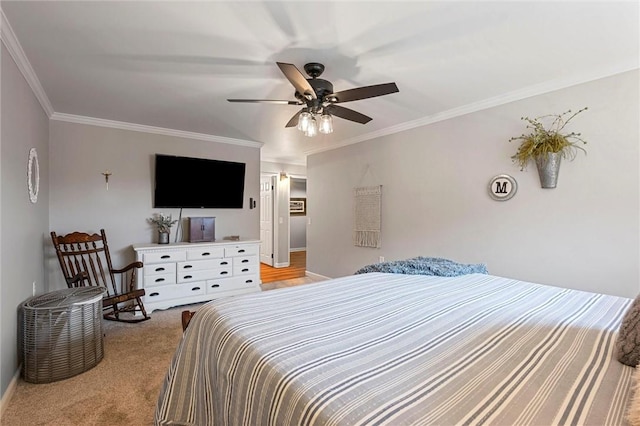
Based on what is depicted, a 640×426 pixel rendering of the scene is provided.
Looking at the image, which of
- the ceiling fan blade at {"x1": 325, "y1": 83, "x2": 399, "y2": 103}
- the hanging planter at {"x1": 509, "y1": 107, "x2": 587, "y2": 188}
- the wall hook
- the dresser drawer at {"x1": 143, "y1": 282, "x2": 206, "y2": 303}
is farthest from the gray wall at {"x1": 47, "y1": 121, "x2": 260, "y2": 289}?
the hanging planter at {"x1": 509, "y1": 107, "x2": 587, "y2": 188}

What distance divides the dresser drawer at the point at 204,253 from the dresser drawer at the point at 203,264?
0.17ft

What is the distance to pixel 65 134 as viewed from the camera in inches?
133

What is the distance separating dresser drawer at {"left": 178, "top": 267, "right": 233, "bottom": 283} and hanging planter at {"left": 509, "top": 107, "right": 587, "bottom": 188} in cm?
357

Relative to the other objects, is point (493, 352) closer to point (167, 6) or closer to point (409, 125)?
point (167, 6)

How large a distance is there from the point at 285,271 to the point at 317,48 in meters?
Answer: 4.58

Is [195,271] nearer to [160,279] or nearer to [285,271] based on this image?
[160,279]

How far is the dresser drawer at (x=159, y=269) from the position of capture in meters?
3.44

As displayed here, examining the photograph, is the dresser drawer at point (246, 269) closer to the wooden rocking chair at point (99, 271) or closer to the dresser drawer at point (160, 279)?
the dresser drawer at point (160, 279)

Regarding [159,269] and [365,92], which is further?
[159,269]

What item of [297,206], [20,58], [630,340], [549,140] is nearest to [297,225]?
[297,206]

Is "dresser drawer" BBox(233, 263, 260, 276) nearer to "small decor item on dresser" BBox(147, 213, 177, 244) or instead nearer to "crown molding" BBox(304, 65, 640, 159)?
"small decor item on dresser" BBox(147, 213, 177, 244)

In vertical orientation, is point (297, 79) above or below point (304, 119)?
above

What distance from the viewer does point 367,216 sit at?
13.7 feet

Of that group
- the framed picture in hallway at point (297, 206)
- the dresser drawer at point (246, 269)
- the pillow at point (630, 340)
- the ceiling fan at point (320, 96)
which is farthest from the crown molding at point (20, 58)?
the framed picture in hallway at point (297, 206)
